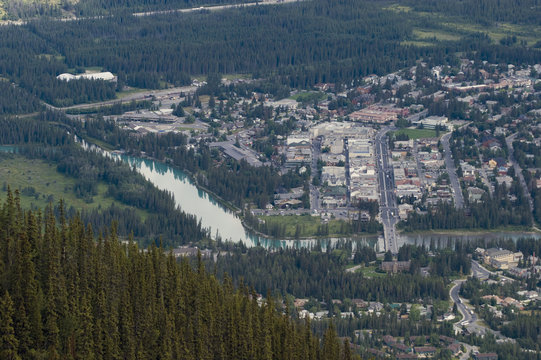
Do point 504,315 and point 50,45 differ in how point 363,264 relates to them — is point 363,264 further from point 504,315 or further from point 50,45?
point 50,45

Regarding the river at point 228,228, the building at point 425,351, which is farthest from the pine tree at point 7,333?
the river at point 228,228

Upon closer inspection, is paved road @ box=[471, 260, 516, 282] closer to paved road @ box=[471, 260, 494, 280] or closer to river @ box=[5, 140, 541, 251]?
paved road @ box=[471, 260, 494, 280]

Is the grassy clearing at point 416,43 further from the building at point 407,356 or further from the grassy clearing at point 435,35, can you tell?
the building at point 407,356

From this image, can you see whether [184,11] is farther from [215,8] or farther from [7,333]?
[7,333]

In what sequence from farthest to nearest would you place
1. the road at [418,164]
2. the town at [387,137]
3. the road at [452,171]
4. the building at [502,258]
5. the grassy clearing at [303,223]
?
the road at [418,164] < the road at [452,171] < the town at [387,137] < the grassy clearing at [303,223] < the building at [502,258]

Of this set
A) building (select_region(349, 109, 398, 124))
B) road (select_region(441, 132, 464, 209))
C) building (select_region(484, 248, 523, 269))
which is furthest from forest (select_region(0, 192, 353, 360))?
building (select_region(349, 109, 398, 124))

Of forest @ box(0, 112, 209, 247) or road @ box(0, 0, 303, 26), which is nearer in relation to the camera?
forest @ box(0, 112, 209, 247)

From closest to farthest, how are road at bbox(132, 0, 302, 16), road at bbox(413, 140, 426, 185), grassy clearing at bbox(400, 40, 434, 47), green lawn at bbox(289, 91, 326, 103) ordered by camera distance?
road at bbox(413, 140, 426, 185)
green lawn at bbox(289, 91, 326, 103)
grassy clearing at bbox(400, 40, 434, 47)
road at bbox(132, 0, 302, 16)
